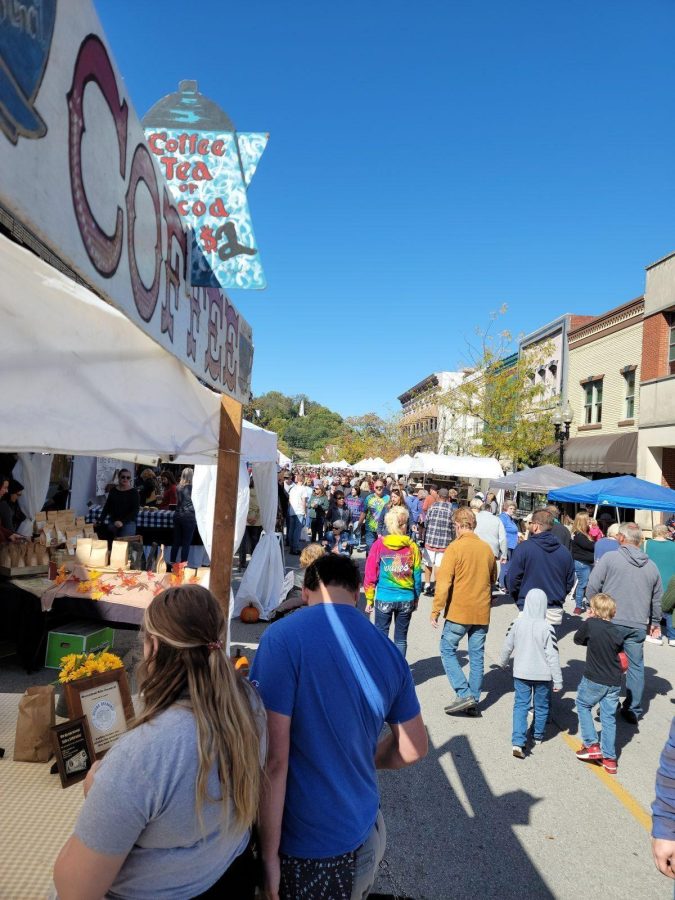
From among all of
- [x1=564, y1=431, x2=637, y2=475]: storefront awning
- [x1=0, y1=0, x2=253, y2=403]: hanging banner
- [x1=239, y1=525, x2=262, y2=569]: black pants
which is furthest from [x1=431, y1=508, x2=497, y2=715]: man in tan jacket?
[x1=564, y1=431, x2=637, y2=475]: storefront awning

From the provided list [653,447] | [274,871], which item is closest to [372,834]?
[274,871]

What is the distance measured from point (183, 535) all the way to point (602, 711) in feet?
24.1

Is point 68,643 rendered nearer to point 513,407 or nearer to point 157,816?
point 157,816

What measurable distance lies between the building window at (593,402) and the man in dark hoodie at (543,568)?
18.1 m

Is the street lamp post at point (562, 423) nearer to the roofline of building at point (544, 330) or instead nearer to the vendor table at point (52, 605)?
the roofline of building at point (544, 330)

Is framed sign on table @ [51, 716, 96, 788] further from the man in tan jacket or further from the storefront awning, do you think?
the storefront awning

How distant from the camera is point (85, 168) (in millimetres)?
2092

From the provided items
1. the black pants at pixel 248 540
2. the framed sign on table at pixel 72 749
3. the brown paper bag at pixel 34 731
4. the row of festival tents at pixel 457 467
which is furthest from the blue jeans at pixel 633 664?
the row of festival tents at pixel 457 467

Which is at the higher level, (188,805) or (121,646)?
(188,805)

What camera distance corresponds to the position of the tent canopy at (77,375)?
2.21m

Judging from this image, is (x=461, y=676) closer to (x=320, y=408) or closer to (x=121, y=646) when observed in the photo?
(x=121, y=646)

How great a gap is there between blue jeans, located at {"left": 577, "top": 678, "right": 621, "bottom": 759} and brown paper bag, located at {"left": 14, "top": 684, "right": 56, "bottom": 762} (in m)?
4.01

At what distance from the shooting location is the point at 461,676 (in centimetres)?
571

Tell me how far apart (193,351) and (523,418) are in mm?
24229
